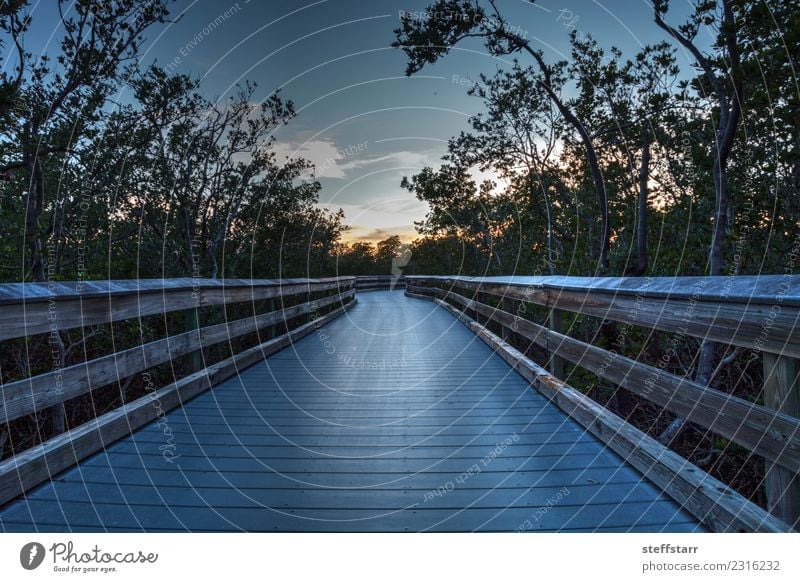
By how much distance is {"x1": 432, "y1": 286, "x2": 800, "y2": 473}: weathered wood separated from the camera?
1629mm

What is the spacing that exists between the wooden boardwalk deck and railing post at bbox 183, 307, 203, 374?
1.00 feet

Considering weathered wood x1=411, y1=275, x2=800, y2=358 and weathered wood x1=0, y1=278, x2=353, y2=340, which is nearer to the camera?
weathered wood x1=411, y1=275, x2=800, y2=358

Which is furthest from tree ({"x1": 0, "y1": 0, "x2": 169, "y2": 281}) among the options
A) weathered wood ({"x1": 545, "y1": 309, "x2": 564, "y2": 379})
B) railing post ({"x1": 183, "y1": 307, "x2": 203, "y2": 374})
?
weathered wood ({"x1": 545, "y1": 309, "x2": 564, "y2": 379})

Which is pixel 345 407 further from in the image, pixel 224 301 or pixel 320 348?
pixel 320 348

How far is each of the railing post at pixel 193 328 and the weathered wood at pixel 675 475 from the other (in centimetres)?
344

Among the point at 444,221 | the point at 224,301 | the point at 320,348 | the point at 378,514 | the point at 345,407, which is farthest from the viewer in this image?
the point at 444,221

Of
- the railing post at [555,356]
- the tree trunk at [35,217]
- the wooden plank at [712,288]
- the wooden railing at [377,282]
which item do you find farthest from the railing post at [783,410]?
the wooden railing at [377,282]

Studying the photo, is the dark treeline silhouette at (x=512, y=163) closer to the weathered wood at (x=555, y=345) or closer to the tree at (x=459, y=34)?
the tree at (x=459, y=34)

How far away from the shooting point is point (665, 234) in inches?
418

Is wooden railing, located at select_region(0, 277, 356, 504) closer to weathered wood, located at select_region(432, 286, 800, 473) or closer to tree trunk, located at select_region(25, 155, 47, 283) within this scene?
tree trunk, located at select_region(25, 155, 47, 283)
